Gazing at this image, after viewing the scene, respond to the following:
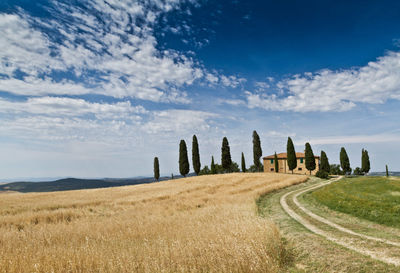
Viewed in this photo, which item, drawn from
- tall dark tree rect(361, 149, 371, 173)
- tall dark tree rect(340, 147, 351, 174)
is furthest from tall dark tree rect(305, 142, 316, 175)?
tall dark tree rect(361, 149, 371, 173)

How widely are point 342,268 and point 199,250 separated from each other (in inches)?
157

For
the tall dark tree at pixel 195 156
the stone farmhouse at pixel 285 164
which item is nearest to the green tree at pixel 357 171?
the stone farmhouse at pixel 285 164

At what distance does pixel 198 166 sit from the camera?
67.2 meters

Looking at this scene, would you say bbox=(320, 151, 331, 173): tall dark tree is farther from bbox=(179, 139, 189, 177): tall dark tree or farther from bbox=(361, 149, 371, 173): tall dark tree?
bbox=(179, 139, 189, 177): tall dark tree

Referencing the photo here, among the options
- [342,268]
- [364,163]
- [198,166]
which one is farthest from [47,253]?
[364,163]

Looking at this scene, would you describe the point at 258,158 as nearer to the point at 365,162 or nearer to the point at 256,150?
the point at 256,150

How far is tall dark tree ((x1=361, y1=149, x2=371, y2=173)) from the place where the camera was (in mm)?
69250

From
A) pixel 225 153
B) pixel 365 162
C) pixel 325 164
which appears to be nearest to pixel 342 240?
pixel 225 153

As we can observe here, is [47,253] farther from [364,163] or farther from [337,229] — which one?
[364,163]

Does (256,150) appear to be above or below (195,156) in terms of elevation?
above

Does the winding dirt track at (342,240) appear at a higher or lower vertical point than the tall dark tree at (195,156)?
lower

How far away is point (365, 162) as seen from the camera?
69500 mm

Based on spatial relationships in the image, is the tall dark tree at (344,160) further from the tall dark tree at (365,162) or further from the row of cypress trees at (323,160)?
the tall dark tree at (365,162)

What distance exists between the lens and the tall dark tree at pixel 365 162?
6925 cm
